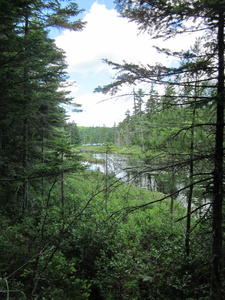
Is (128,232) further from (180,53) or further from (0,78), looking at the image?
(0,78)

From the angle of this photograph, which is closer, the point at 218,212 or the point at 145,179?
the point at 218,212

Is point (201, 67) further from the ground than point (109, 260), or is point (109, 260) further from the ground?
point (201, 67)

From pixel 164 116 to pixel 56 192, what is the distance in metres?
9.32

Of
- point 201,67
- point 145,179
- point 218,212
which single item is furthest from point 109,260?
point 201,67

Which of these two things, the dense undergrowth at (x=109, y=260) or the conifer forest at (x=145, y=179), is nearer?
the conifer forest at (x=145, y=179)


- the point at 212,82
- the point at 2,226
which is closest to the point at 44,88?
the point at 2,226

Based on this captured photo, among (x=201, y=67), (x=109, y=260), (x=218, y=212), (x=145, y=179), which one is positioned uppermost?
(x=201, y=67)

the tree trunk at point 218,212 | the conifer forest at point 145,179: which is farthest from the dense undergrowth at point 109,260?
the tree trunk at point 218,212

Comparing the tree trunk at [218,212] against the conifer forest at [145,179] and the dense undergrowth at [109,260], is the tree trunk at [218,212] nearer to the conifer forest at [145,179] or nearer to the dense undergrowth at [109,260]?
the conifer forest at [145,179]

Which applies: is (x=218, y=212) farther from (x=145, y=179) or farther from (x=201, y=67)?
(x=201, y=67)

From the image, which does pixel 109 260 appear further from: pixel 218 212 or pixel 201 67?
pixel 201 67

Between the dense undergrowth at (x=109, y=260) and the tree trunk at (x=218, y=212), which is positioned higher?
the tree trunk at (x=218, y=212)

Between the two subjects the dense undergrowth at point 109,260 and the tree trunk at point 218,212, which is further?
the dense undergrowth at point 109,260

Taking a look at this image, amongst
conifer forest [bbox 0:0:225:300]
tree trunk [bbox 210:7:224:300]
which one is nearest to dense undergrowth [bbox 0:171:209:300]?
conifer forest [bbox 0:0:225:300]
